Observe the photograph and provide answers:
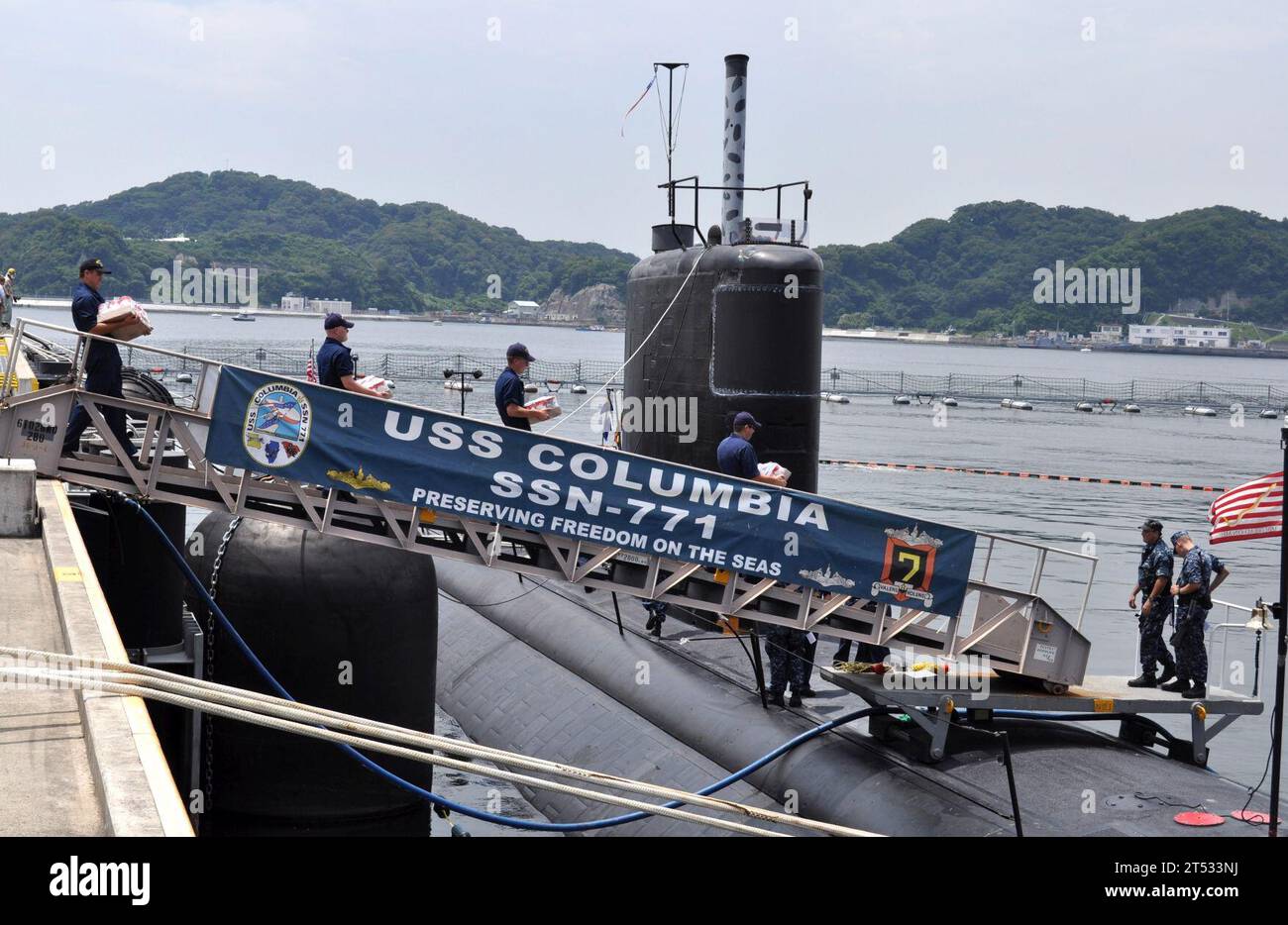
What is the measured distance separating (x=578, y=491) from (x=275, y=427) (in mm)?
2665

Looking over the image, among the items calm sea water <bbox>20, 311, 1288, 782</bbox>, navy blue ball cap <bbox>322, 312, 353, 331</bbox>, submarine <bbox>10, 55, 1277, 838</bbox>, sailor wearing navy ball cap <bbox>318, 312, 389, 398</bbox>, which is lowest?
calm sea water <bbox>20, 311, 1288, 782</bbox>

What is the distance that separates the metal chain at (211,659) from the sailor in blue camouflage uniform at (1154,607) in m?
9.09

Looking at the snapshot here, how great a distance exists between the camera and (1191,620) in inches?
555

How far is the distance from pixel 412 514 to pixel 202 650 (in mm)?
2730

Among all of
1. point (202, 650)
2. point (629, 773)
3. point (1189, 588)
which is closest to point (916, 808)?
point (629, 773)

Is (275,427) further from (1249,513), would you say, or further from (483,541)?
(1249,513)

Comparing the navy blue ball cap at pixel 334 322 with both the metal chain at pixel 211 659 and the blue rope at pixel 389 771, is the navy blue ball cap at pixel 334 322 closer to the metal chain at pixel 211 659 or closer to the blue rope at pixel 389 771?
the metal chain at pixel 211 659

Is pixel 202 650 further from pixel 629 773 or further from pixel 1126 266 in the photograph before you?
pixel 1126 266

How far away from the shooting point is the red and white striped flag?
13641 mm

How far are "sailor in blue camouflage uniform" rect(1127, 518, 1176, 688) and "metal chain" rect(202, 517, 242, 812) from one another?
909 cm

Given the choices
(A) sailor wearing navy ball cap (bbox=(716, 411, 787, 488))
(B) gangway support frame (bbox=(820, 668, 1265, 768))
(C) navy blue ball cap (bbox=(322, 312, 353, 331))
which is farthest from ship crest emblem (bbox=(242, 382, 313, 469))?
(B) gangway support frame (bbox=(820, 668, 1265, 768))

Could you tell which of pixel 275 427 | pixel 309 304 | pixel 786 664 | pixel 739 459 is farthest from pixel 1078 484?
pixel 309 304

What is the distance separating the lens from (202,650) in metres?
13.0

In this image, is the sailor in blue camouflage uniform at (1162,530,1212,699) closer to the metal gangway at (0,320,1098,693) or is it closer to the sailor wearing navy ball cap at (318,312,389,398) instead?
the metal gangway at (0,320,1098,693)
